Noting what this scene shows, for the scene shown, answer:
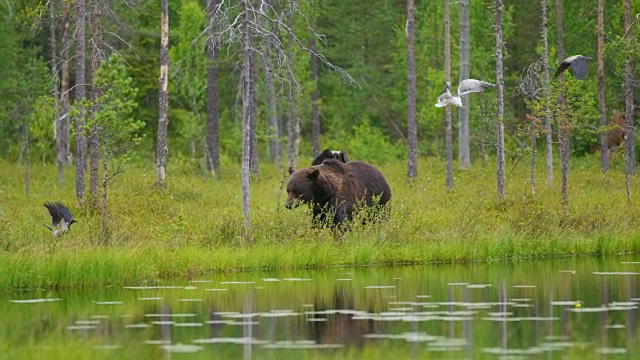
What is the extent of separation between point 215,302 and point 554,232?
33.5 feet

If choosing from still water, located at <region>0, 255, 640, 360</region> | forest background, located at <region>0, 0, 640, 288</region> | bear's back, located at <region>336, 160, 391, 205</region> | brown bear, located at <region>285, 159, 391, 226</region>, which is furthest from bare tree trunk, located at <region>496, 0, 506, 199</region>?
still water, located at <region>0, 255, 640, 360</region>

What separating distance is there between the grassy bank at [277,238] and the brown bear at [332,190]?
37cm

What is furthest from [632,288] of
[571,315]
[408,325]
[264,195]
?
[264,195]

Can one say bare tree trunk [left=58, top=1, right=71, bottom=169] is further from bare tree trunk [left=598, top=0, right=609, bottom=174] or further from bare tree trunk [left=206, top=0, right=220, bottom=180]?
bare tree trunk [left=598, top=0, right=609, bottom=174]

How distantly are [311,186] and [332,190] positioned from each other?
0.47m

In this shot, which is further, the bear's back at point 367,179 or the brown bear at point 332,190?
the bear's back at point 367,179

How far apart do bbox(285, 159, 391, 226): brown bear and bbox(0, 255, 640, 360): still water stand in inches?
109

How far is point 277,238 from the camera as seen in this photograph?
2170 centimetres

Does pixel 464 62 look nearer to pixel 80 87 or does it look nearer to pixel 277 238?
pixel 80 87

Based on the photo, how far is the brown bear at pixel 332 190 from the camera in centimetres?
2239

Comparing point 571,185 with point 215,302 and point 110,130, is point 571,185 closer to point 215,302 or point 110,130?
point 110,130

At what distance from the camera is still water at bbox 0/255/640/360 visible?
11820 mm

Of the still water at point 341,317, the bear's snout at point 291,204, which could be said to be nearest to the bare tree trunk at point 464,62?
the bear's snout at point 291,204

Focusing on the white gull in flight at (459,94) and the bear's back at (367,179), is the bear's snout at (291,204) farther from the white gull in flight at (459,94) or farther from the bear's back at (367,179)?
the white gull in flight at (459,94)
